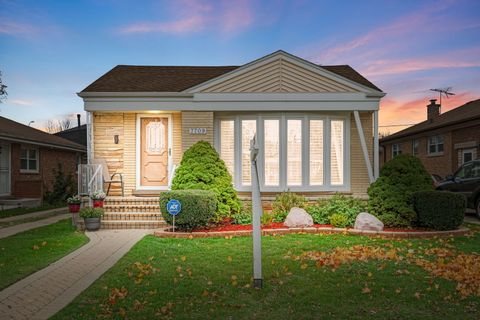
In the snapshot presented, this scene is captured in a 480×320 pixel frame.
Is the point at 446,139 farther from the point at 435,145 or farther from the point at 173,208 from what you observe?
the point at 173,208

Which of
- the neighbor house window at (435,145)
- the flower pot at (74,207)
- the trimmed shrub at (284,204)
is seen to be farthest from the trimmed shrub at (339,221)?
the neighbor house window at (435,145)

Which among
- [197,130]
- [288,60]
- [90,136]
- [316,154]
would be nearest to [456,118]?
[316,154]

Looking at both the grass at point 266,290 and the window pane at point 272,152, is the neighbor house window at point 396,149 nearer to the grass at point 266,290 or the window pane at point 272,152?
the window pane at point 272,152

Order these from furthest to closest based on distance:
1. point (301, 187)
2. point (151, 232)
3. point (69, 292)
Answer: point (301, 187) → point (151, 232) → point (69, 292)

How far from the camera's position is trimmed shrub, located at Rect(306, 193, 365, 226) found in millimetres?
9812

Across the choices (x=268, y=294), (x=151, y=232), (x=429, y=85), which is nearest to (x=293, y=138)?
(x=151, y=232)

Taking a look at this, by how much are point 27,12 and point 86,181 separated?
866cm

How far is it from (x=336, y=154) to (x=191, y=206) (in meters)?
5.35

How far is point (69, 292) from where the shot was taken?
199 inches

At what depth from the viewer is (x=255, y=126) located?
39.9 ft

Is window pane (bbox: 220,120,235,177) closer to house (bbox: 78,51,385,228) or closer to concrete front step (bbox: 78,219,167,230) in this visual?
house (bbox: 78,51,385,228)

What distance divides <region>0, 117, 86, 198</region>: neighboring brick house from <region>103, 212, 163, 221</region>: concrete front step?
9182 mm

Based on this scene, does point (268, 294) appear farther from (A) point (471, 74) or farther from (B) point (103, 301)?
(A) point (471, 74)

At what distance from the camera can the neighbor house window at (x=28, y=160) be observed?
19.5 metres
